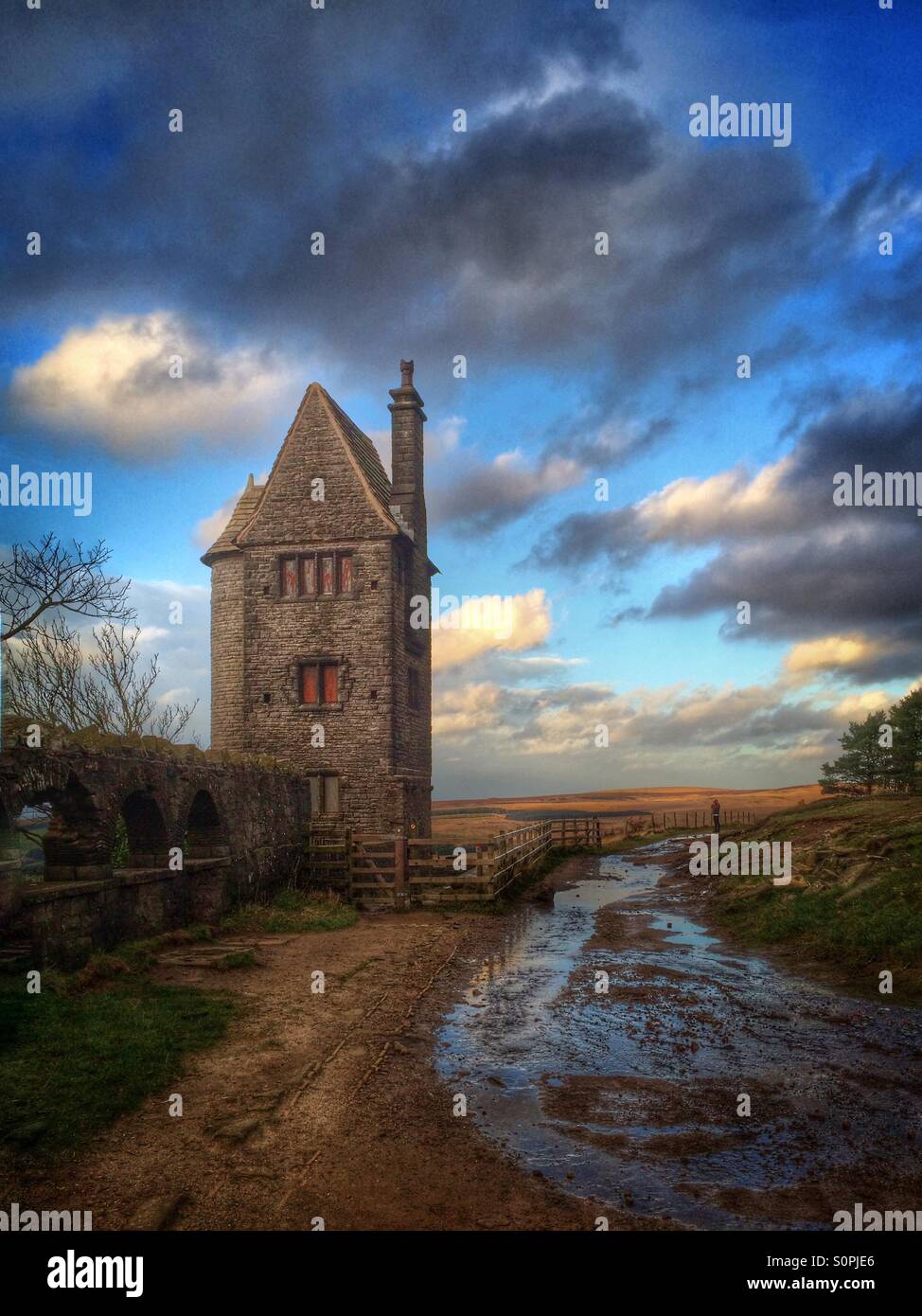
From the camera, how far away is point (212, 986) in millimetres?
10953

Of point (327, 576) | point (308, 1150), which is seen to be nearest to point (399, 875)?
point (327, 576)

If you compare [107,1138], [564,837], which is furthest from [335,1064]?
[564,837]

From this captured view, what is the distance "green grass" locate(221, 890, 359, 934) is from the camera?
51.9 feet

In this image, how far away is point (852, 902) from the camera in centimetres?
1399

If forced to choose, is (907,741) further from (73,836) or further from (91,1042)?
(91,1042)

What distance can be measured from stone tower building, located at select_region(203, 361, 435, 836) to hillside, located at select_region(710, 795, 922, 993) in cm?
1044

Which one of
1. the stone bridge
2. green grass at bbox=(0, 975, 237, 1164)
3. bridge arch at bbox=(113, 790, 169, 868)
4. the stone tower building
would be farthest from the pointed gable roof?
green grass at bbox=(0, 975, 237, 1164)

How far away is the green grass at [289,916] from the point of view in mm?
15820

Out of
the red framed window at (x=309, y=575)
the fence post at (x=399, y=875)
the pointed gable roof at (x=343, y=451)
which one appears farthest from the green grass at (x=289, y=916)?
the pointed gable roof at (x=343, y=451)

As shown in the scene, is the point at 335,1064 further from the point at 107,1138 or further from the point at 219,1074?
the point at 107,1138

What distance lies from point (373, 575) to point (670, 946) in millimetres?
15200

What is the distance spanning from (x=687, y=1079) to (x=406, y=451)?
2375 centimetres

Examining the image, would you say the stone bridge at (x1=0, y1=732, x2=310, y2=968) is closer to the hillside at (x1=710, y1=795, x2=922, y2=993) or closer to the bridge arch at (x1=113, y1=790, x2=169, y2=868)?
the bridge arch at (x1=113, y1=790, x2=169, y2=868)

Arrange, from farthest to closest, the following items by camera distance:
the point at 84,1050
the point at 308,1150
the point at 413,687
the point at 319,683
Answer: the point at 413,687 < the point at 319,683 < the point at 84,1050 < the point at 308,1150
